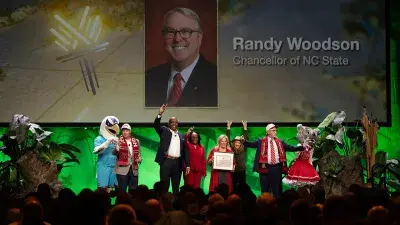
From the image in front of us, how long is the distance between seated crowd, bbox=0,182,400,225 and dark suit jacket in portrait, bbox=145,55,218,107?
5385 mm

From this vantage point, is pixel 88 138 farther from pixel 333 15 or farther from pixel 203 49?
pixel 333 15

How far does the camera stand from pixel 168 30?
433 inches

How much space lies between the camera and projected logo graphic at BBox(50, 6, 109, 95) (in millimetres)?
10898

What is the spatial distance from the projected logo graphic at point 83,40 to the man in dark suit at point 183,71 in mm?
828

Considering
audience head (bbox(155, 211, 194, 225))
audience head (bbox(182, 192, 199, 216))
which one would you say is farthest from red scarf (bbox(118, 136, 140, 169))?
audience head (bbox(155, 211, 194, 225))

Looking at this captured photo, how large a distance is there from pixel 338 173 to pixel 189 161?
2.00 metres

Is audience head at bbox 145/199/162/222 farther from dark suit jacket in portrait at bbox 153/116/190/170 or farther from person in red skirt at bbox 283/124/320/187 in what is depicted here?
person in red skirt at bbox 283/124/320/187

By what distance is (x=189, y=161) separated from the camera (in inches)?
382

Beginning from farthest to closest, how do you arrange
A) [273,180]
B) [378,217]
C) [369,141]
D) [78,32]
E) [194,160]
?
[78,32] < [369,141] < [194,160] < [273,180] < [378,217]

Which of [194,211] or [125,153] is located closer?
[194,211]

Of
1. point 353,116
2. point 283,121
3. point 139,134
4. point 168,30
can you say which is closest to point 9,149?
point 139,134

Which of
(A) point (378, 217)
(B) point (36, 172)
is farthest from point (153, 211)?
(B) point (36, 172)

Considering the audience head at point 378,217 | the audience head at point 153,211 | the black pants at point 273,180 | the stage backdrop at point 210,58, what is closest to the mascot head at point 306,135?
the black pants at point 273,180

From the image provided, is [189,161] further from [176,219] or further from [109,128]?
[176,219]
